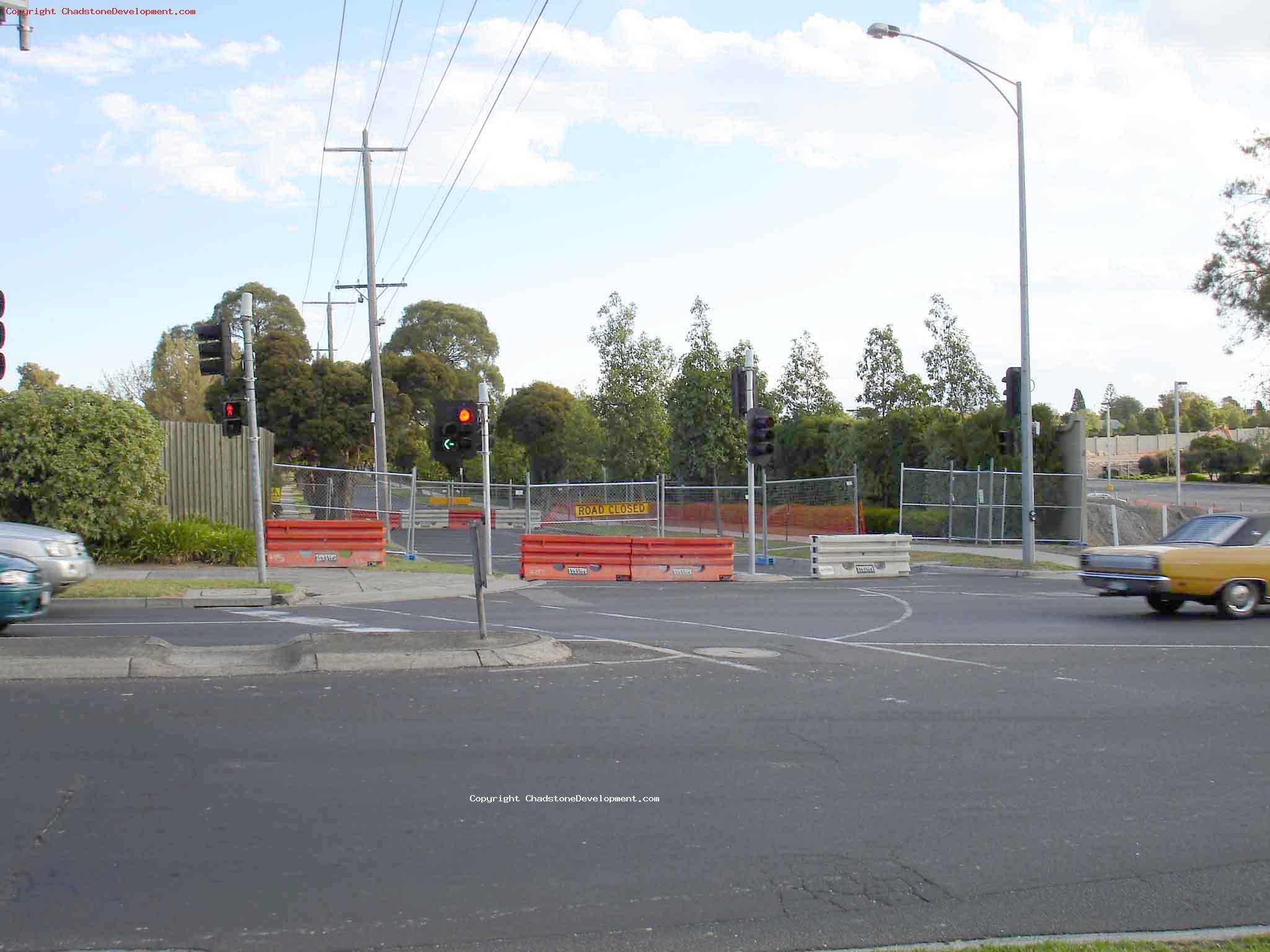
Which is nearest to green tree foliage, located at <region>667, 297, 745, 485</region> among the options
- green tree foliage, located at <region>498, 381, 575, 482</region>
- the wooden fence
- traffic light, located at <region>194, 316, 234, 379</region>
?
the wooden fence

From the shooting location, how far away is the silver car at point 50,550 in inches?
555

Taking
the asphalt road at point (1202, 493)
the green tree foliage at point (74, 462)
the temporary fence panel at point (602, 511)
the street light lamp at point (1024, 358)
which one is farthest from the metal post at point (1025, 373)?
the asphalt road at point (1202, 493)

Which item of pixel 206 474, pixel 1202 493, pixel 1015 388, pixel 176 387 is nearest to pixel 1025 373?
pixel 1015 388

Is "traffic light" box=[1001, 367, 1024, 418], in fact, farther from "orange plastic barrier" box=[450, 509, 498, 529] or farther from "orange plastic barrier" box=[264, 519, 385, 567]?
"orange plastic barrier" box=[450, 509, 498, 529]

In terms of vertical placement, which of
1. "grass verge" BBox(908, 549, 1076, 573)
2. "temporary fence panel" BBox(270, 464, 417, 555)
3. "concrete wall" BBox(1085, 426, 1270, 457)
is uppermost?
"concrete wall" BBox(1085, 426, 1270, 457)

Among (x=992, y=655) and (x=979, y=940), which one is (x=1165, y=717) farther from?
(x=979, y=940)

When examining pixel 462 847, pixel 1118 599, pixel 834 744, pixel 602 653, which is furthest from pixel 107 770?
pixel 1118 599

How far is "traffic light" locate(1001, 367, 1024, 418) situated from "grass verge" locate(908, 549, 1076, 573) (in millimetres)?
3730

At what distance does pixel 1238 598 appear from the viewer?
15.8m

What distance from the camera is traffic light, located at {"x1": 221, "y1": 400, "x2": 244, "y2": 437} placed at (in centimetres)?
1995

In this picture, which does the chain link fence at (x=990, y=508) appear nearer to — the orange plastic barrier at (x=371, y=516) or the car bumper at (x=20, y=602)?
the orange plastic barrier at (x=371, y=516)

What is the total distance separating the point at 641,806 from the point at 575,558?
17.2m

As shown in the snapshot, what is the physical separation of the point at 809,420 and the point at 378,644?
3986 cm

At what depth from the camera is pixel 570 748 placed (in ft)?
25.5
